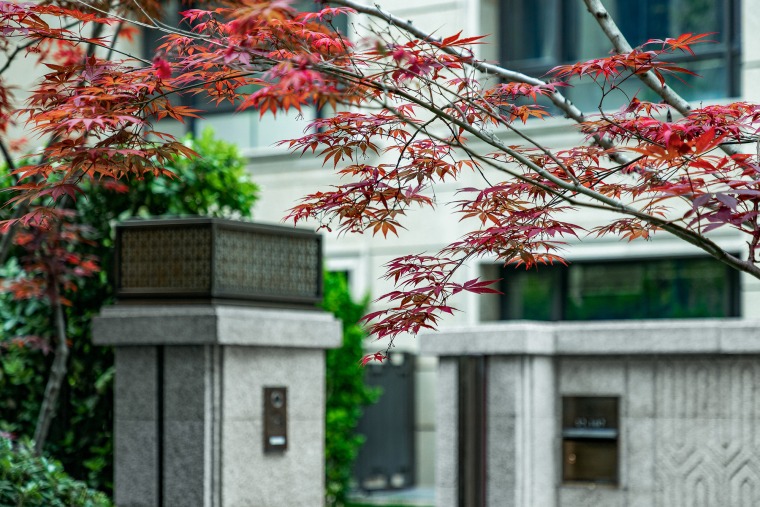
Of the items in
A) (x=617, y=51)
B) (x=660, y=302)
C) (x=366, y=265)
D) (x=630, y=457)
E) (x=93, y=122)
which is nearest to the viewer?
(x=93, y=122)

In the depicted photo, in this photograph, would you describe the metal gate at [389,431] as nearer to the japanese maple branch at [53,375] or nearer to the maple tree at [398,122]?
the japanese maple branch at [53,375]

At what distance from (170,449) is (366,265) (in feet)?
29.2

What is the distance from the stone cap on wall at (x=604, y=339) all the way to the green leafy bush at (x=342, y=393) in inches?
144

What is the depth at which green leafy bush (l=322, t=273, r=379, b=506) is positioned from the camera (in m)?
12.2

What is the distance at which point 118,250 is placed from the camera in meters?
7.92

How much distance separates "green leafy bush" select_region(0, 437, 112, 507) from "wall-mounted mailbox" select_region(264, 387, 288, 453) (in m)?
1.13

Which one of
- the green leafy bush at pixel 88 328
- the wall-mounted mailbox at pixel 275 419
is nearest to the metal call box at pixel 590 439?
the wall-mounted mailbox at pixel 275 419

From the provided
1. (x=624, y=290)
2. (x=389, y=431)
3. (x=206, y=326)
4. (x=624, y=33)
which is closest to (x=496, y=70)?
(x=206, y=326)

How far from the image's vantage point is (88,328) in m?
9.55

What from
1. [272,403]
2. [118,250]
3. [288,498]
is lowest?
[288,498]

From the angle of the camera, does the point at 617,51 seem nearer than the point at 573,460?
Yes

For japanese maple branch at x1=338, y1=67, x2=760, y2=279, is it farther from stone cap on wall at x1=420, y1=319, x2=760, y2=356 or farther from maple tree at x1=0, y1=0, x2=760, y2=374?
stone cap on wall at x1=420, y1=319, x2=760, y2=356

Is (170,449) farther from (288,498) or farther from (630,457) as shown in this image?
(630,457)

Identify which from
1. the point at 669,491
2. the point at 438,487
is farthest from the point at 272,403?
the point at 669,491
